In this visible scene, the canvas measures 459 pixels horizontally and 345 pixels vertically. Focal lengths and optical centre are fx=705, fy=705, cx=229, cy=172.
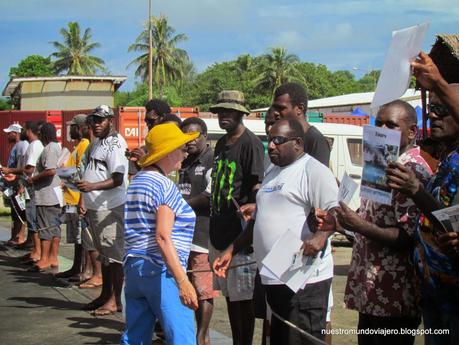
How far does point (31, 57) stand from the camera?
244ft

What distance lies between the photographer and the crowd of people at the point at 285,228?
3414 millimetres

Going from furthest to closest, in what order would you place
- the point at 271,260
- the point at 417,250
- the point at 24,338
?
1. the point at 24,338
2. the point at 271,260
3. the point at 417,250

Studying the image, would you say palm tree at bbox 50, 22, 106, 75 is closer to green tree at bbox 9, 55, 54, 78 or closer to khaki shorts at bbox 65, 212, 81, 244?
green tree at bbox 9, 55, 54, 78

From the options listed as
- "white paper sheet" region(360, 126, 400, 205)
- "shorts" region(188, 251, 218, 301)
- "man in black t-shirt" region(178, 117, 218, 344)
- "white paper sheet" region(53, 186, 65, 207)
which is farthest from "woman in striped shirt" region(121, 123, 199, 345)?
"white paper sheet" region(53, 186, 65, 207)

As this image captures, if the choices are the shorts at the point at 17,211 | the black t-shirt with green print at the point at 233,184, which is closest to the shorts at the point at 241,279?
the black t-shirt with green print at the point at 233,184

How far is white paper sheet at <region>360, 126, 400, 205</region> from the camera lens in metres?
3.25

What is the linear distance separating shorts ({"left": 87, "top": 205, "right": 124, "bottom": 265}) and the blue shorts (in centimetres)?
313

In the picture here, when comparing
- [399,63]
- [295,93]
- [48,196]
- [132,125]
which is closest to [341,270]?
[48,196]

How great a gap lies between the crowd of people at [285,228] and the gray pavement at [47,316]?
1474mm

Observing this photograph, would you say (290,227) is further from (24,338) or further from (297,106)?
(24,338)

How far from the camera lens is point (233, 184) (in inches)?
217

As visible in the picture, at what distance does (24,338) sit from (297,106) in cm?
359

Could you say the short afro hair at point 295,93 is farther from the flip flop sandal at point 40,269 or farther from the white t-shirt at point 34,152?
the white t-shirt at point 34,152

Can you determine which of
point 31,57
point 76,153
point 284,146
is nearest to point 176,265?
point 284,146
